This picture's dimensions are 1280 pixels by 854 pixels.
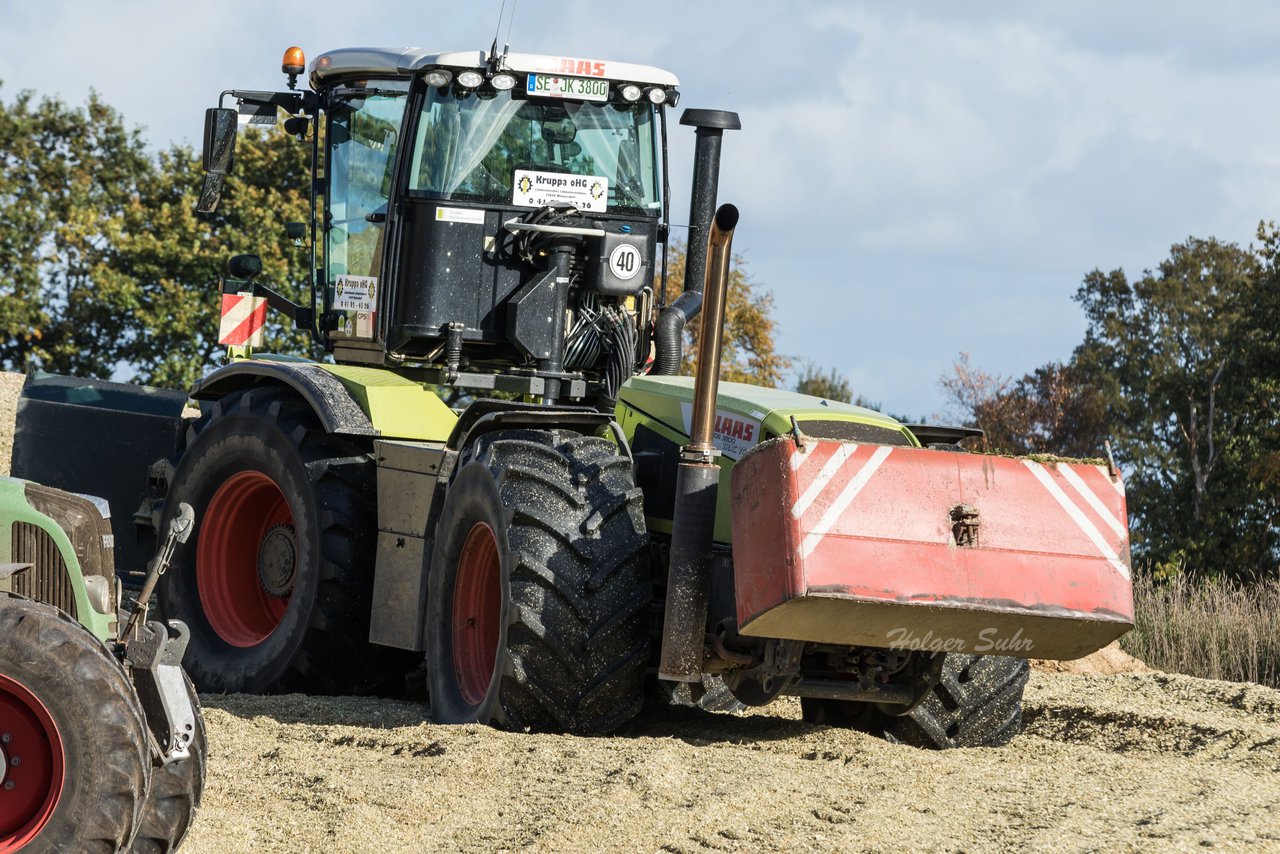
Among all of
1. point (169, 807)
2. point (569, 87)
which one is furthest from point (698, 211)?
point (169, 807)

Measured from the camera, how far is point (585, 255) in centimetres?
944

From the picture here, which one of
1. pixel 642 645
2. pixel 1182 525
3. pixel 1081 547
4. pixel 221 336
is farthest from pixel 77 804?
pixel 1182 525

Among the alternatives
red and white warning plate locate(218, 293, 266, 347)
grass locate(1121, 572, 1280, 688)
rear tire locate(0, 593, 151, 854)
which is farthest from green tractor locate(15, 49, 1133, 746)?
grass locate(1121, 572, 1280, 688)

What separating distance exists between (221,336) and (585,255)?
3.81 meters

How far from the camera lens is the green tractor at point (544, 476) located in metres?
7.06

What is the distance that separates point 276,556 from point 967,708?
3.89 metres

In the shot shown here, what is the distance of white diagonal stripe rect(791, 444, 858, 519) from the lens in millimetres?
6900

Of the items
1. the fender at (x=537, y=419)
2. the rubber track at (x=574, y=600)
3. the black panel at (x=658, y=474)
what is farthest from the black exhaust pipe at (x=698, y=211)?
the rubber track at (x=574, y=600)

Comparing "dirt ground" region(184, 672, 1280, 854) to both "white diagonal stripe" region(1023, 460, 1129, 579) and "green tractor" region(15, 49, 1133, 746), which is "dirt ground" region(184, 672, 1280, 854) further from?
"white diagonal stripe" region(1023, 460, 1129, 579)

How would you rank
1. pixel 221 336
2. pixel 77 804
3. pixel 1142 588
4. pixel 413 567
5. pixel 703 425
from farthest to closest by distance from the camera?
pixel 1142 588 → pixel 221 336 → pixel 413 567 → pixel 703 425 → pixel 77 804

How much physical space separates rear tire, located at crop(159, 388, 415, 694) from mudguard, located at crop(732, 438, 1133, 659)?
2777 millimetres

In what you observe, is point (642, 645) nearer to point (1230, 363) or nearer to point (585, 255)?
point (585, 255)

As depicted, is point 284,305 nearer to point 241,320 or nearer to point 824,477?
point 241,320

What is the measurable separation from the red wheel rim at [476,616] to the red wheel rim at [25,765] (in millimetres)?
3270
